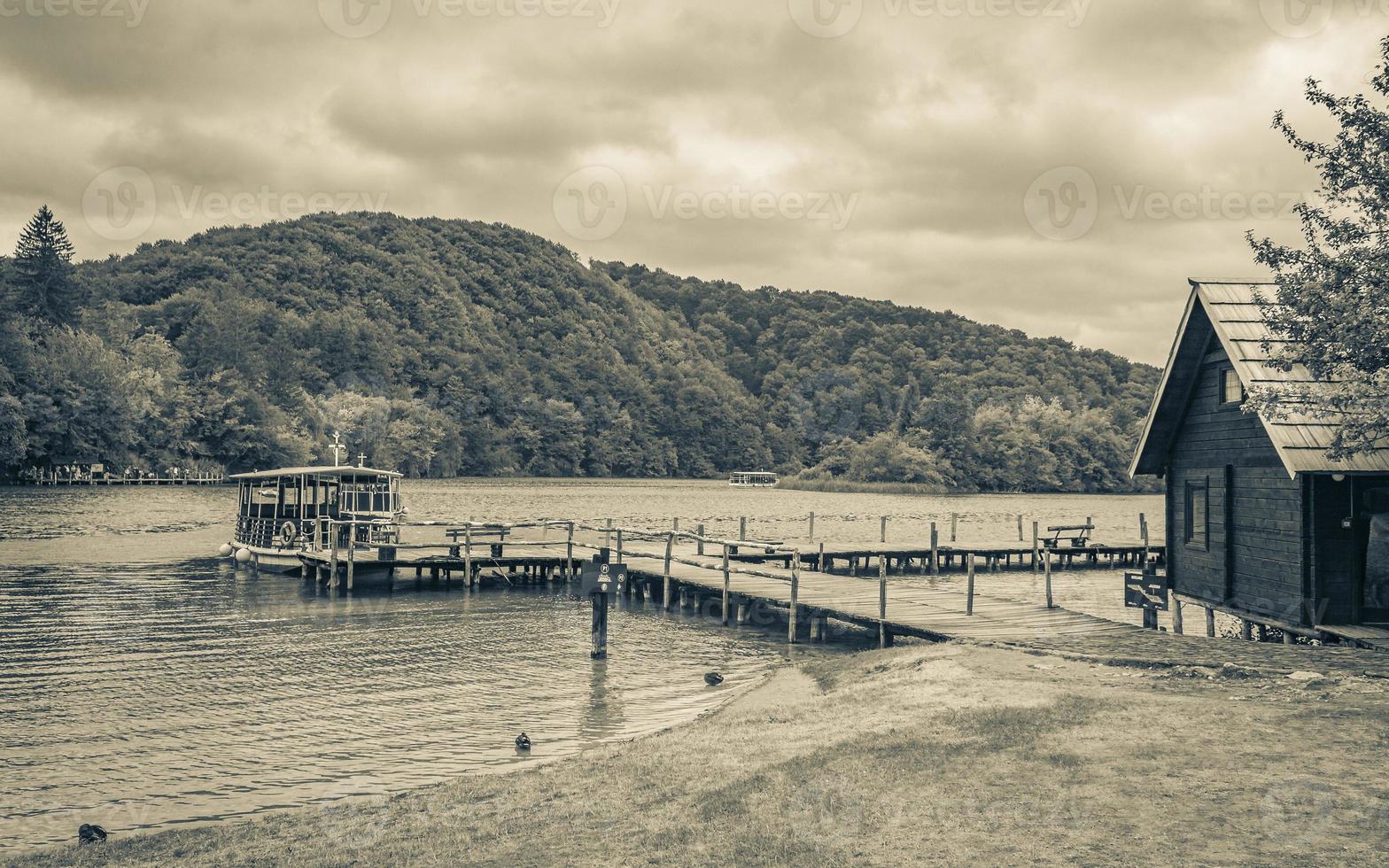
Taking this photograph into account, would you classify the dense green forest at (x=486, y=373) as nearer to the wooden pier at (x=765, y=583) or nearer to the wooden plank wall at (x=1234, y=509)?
the wooden pier at (x=765, y=583)

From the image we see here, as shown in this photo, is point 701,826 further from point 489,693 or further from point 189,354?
point 189,354

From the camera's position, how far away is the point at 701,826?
8914 millimetres

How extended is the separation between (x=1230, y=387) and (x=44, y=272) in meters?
128

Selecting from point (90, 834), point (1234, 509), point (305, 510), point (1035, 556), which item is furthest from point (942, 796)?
point (1035, 556)

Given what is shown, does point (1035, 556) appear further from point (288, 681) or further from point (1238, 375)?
point (288, 681)

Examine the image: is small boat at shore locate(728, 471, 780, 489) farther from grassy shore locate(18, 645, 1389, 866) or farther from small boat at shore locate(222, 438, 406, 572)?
grassy shore locate(18, 645, 1389, 866)

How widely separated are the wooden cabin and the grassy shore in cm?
654

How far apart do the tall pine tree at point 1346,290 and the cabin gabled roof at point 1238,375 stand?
495 millimetres

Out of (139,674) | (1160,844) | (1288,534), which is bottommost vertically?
(139,674)

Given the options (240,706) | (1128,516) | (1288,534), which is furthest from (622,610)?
(1128,516)

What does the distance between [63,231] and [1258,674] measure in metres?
135

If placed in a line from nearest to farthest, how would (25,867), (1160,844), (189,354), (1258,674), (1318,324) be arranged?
(1160,844) → (25,867) → (1258,674) → (1318,324) → (189,354)

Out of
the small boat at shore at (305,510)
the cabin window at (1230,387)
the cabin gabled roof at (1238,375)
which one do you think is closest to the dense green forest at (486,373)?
the small boat at shore at (305,510)

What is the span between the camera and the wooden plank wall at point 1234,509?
752 inches
